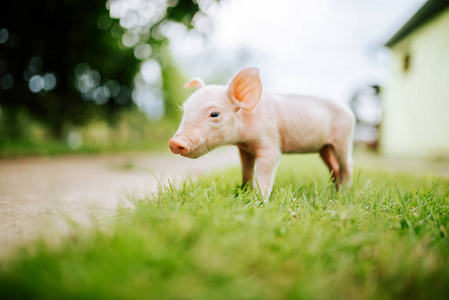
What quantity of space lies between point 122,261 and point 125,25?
10.9m

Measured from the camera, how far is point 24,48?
867 cm

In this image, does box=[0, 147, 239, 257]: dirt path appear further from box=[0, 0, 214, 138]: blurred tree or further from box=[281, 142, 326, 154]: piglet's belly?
box=[0, 0, 214, 138]: blurred tree

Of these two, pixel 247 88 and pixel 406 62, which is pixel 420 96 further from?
pixel 247 88

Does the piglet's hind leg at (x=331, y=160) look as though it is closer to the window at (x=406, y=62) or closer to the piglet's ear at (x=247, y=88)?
the piglet's ear at (x=247, y=88)

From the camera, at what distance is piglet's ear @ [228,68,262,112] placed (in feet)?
7.26

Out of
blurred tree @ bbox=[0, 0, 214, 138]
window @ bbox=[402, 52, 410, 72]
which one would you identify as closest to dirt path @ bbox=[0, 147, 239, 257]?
blurred tree @ bbox=[0, 0, 214, 138]

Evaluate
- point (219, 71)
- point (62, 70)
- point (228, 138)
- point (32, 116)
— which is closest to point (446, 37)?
point (228, 138)

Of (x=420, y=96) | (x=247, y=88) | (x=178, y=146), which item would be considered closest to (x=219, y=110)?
(x=247, y=88)

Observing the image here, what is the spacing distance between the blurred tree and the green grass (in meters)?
7.83

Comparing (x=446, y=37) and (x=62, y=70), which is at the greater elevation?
(x=446, y=37)

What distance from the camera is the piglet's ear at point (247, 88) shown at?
221 centimetres

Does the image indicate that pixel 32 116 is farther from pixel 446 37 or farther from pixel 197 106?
pixel 446 37

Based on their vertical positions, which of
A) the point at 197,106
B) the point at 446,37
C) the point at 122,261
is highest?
the point at 446,37

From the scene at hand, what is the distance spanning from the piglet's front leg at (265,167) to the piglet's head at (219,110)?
9.8 inches
